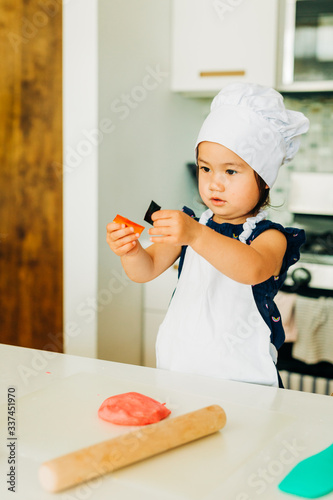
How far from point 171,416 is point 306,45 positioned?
1.97 metres

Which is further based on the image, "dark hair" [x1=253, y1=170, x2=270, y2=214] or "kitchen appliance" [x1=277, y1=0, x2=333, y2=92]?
"kitchen appliance" [x1=277, y1=0, x2=333, y2=92]

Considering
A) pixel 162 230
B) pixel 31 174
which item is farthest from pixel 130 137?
pixel 162 230

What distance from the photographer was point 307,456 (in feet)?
2.19

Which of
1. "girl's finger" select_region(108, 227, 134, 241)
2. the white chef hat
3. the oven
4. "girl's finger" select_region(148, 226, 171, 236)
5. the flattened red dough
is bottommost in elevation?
the oven

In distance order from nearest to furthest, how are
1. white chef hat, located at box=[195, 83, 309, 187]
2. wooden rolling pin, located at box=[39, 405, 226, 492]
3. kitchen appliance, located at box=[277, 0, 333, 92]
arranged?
wooden rolling pin, located at box=[39, 405, 226, 492] < white chef hat, located at box=[195, 83, 309, 187] < kitchen appliance, located at box=[277, 0, 333, 92]

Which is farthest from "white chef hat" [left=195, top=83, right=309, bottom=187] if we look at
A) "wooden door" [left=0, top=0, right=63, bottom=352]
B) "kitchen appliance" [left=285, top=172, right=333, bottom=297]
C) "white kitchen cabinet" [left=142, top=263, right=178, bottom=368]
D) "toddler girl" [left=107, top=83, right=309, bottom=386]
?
"kitchen appliance" [left=285, top=172, right=333, bottom=297]

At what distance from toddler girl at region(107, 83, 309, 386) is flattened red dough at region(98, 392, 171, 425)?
11.0 inches

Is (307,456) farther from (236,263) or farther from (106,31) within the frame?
(106,31)

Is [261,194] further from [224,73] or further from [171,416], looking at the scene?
[224,73]

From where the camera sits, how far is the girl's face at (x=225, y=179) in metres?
1.04

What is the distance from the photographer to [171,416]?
2.53ft

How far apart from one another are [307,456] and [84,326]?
1.53m

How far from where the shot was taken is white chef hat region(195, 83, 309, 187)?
103 centimetres

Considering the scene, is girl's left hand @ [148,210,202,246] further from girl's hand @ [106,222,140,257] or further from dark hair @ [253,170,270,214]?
dark hair @ [253,170,270,214]
